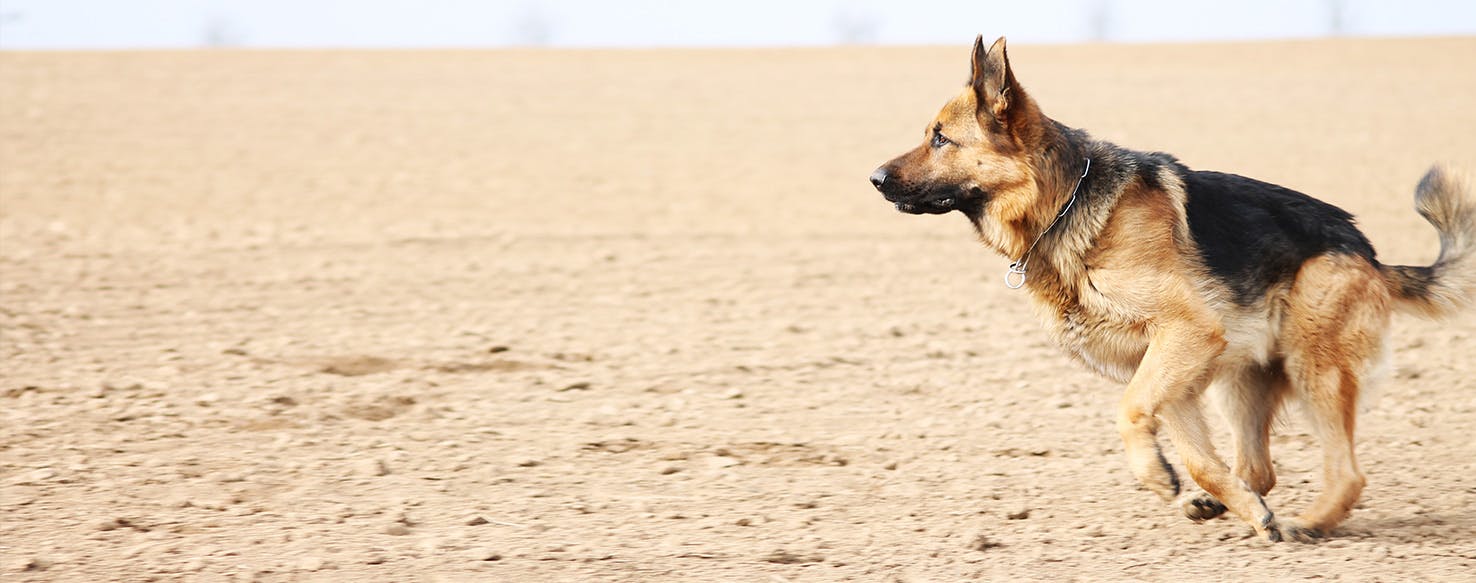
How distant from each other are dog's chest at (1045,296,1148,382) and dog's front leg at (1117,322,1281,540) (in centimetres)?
11

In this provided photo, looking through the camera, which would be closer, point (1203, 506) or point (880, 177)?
point (1203, 506)

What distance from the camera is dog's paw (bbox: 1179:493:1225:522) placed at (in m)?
4.97

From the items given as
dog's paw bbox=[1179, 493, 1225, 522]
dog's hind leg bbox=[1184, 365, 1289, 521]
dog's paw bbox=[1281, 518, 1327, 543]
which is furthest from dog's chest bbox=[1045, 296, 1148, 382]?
dog's paw bbox=[1281, 518, 1327, 543]

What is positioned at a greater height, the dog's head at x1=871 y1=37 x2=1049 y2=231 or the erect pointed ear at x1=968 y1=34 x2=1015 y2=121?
the erect pointed ear at x1=968 y1=34 x2=1015 y2=121

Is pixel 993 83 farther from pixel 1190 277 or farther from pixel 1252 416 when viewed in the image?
pixel 1252 416

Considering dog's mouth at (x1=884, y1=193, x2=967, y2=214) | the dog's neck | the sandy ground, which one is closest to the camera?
the sandy ground

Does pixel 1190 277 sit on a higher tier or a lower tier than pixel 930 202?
lower

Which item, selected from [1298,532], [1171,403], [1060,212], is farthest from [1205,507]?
[1060,212]

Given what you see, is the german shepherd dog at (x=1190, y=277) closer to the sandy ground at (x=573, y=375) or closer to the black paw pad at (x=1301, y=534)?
the black paw pad at (x=1301, y=534)

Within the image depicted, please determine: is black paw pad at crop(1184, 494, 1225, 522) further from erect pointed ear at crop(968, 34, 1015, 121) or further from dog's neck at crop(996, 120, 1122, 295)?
erect pointed ear at crop(968, 34, 1015, 121)

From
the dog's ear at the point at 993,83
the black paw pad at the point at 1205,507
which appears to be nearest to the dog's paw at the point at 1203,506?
the black paw pad at the point at 1205,507

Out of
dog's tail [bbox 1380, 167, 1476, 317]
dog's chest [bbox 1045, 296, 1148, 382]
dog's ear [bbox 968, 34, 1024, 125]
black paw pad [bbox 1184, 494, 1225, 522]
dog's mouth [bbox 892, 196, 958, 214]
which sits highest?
dog's ear [bbox 968, 34, 1024, 125]

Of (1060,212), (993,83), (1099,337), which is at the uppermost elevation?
(993,83)

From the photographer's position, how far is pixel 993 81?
5090 mm
